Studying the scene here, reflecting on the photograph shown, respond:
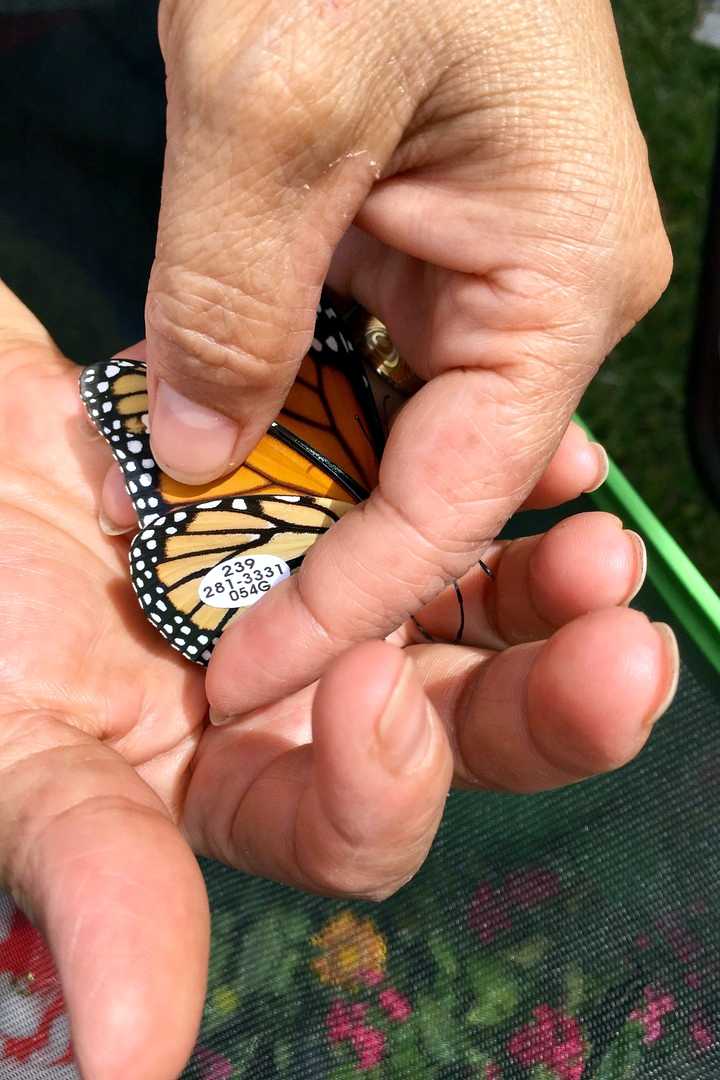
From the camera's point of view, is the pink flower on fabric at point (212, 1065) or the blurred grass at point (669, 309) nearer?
the pink flower on fabric at point (212, 1065)

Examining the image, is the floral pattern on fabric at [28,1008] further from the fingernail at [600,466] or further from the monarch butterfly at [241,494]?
the fingernail at [600,466]

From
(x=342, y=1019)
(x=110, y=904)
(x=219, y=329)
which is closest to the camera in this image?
(x=110, y=904)

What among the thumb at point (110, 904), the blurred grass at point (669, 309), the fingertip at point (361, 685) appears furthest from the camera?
the blurred grass at point (669, 309)

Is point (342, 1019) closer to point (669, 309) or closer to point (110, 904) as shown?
point (110, 904)

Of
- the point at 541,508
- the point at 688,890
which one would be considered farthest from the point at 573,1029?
the point at 541,508

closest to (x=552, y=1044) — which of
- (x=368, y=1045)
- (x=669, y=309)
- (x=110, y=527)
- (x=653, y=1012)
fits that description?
(x=653, y=1012)

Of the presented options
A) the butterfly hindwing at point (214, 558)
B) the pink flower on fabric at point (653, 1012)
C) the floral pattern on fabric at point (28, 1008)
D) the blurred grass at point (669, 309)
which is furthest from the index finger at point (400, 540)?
the blurred grass at point (669, 309)

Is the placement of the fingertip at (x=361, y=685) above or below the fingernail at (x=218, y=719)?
above

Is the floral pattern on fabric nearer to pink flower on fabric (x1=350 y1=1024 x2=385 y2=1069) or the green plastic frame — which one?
pink flower on fabric (x1=350 y1=1024 x2=385 y2=1069)
